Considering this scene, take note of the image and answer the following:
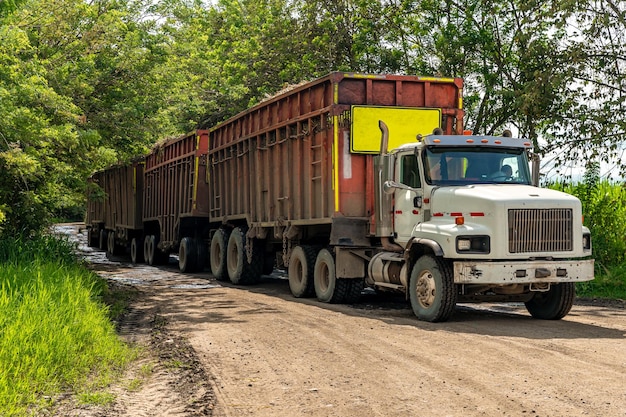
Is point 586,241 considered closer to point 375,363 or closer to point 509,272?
point 509,272

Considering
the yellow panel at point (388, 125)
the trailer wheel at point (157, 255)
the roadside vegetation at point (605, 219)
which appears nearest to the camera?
the yellow panel at point (388, 125)

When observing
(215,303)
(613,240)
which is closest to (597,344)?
(215,303)

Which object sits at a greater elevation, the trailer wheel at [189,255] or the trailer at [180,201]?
the trailer at [180,201]

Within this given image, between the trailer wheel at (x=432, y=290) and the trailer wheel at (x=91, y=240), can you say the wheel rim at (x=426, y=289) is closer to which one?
the trailer wheel at (x=432, y=290)

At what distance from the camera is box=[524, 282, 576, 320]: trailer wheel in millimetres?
11680

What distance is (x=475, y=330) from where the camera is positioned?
10.6 metres

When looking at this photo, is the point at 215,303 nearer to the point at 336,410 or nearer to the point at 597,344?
the point at 597,344

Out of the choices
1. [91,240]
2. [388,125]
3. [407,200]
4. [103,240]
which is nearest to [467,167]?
[407,200]

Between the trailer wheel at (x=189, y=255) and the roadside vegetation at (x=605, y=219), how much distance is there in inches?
377

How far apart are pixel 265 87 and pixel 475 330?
19.3m

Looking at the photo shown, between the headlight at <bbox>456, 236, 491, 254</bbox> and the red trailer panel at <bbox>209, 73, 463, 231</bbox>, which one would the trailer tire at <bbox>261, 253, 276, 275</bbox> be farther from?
the headlight at <bbox>456, 236, 491, 254</bbox>

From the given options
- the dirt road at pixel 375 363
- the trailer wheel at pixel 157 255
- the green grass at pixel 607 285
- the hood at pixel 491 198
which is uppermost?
the hood at pixel 491 198

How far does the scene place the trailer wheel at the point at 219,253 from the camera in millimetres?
19484

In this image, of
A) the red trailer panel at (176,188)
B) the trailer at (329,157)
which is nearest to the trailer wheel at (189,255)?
the red trailer panel at (176,188)
